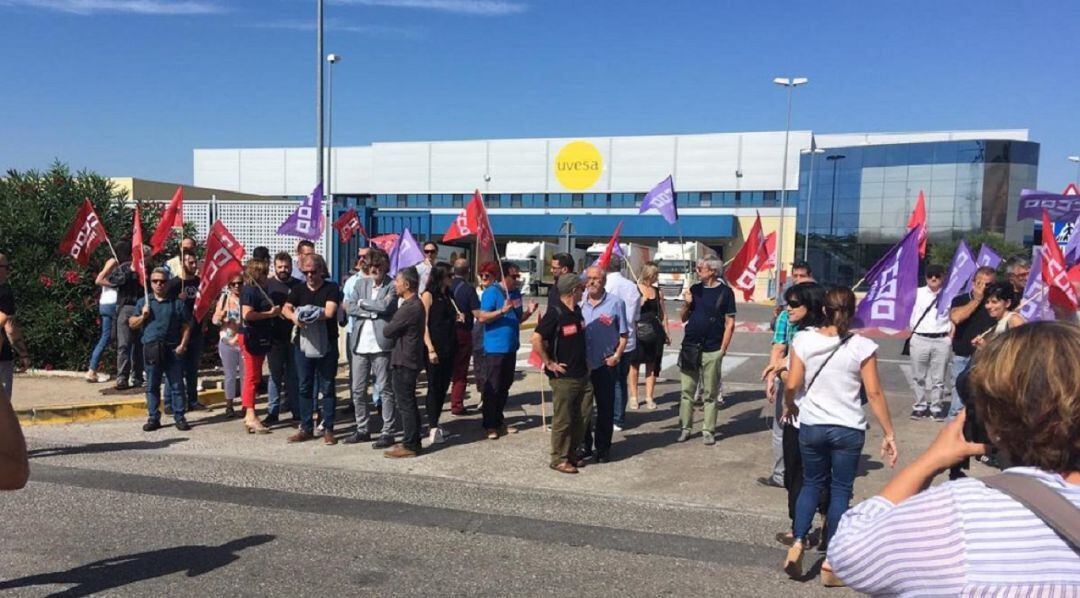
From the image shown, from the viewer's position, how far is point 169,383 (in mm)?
8211

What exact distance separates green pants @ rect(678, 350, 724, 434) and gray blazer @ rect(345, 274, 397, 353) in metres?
3.15

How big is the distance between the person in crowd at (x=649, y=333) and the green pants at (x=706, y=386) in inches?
58.9

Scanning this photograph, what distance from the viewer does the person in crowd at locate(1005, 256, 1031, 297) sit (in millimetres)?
7707

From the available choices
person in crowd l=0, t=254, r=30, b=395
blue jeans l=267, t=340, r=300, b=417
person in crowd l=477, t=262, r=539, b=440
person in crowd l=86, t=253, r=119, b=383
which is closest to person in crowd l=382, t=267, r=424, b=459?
person in crowd l=477, t=262, r=539, b=440

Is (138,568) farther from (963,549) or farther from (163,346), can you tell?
(963,549)

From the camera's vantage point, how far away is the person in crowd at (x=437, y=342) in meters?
7.66

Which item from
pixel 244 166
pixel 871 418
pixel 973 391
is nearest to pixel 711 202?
pixel 244 166

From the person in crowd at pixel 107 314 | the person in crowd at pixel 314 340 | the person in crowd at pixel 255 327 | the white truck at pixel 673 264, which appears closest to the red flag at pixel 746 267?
the person in crowd at pixel 314 340

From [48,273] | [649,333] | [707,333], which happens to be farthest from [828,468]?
[48,273]

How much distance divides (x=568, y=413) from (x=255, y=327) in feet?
12.1

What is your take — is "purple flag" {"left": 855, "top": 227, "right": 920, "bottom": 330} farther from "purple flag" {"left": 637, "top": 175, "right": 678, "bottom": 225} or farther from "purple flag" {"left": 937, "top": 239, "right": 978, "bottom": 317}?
"purple flag" {"left": 637, "top": 175, "right": 678, "bottom": 225}

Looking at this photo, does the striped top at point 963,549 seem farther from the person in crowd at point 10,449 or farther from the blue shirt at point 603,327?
the blue shirt at point 603,327

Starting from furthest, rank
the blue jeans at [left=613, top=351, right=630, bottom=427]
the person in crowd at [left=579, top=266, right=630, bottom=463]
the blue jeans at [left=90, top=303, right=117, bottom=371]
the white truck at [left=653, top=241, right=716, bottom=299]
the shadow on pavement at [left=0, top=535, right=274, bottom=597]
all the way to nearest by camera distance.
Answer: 1. the white truck at [left=653, top=241, right=716, bottom=299]
2. the blue jeans at [left=90, top=303, right=117, bottom=371]
3. the blue jeans at [left=613, top=351, right=630, bottom=427]
4. the person in crowd at [left=579, top=266, right=630, bottom=463]
5. the shadow on pavement at [left=0, top=535, right=274, bottom=597]

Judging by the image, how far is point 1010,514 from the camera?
56.3 inches
